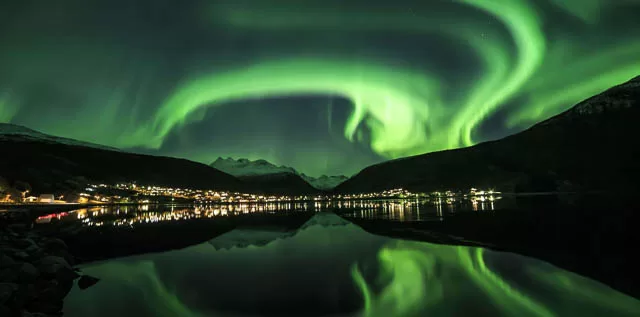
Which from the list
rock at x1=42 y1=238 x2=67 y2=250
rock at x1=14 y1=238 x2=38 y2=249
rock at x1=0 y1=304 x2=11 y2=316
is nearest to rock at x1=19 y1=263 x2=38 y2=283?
rock at x1=0 y1=304 x2=11 y2=316

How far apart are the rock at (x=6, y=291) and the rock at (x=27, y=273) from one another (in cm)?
207

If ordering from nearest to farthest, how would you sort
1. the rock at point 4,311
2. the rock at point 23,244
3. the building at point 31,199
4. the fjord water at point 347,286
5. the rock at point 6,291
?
the rock at point 4,311 < the rock at point 6,291 < the fjord water at point 347,286 < the rock at point 23,244 < the building at point 31,199

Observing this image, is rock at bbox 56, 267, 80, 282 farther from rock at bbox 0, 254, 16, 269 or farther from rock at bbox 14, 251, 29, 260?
rock at bbox 14, 251, 29, 260

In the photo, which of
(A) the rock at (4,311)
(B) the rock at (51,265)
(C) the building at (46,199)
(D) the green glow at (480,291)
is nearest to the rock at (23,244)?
(B) the rock at (51,265)

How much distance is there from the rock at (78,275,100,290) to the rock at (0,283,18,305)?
10.3 feet

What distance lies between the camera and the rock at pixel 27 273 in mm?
13409

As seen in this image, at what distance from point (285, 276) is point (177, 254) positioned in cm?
916

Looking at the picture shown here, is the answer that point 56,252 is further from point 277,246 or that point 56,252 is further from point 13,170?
point 13,170

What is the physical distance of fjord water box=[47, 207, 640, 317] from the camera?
11.2 m

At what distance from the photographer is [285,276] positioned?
641 inches

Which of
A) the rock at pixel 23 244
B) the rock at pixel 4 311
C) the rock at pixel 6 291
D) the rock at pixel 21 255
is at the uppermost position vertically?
the rock at pixel 23 244

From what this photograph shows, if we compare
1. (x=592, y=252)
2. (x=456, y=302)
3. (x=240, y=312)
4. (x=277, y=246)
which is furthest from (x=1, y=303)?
(x=592, y=252)

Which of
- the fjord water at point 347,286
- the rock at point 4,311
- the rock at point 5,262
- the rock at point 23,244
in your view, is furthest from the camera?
the rock at point 23,244

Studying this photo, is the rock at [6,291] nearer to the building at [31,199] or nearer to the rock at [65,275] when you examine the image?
the rock at [65,275]
